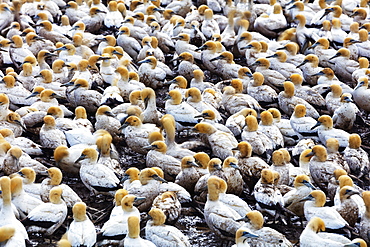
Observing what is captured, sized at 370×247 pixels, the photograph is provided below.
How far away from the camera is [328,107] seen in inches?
497

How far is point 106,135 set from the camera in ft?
34.9

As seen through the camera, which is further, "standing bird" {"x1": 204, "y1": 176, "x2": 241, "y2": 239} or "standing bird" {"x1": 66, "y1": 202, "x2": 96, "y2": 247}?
"standing bird" {"x1": 204, "y1": 176, "x2": 241, "y2": 239}

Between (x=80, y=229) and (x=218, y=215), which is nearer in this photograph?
(x=80, y=229)

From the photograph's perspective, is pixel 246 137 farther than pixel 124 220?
Yes

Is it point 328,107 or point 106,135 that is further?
point 328,107

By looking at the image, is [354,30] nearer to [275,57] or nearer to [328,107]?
[275,57]

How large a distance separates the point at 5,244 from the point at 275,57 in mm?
7439

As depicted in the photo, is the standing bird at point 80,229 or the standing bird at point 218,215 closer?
the standing bird at point 80,229

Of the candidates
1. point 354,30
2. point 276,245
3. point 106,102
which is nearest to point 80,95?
point 106,102

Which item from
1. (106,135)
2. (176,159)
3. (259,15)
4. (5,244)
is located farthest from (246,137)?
(259,15)

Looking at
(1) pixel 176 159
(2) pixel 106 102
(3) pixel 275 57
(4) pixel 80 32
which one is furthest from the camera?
(4) pixel 80 32

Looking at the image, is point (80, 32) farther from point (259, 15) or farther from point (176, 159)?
point (176, 159)

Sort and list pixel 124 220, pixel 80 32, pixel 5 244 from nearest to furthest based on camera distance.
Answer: pixel 5 244, pixel 124 220, pixel 80 32

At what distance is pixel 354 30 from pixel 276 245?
838 centimetres
